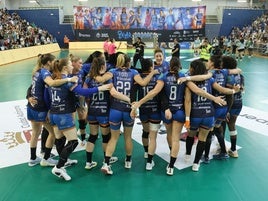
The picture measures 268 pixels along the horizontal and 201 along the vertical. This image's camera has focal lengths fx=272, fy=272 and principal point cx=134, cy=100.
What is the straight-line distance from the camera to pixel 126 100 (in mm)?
4008

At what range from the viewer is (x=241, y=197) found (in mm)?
3695

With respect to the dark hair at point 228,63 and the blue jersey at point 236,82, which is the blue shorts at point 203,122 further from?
the dark hair at point 228,63

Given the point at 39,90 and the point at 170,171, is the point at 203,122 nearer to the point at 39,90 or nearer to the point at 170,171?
the point at 170,171

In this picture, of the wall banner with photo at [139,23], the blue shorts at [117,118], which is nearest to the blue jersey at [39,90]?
the blue shorts at [117,118]

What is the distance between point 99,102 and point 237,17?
104 ft

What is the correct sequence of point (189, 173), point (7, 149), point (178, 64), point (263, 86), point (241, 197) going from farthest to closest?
point (263, 86) < point (7, 149) < point (189, 173) < point (178, 64) < point (241, 197)

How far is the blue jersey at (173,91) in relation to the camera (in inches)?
158

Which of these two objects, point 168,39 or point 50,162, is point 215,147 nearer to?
point 50,162

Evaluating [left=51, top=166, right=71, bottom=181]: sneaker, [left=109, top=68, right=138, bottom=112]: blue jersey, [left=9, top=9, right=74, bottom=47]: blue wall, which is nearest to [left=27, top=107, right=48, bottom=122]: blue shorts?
[left=51, top=166, right=71, bottom=181]: sneaker

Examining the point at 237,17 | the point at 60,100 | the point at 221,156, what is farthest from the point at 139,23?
the point at 60,100

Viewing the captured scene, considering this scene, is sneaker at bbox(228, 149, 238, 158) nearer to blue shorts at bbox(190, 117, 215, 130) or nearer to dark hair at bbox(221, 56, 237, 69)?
blue shorts at bbox(190, 117, 215, 130)

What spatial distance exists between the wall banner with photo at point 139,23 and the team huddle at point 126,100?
89.3 feet

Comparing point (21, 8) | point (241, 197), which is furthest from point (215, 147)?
point (21, 8)

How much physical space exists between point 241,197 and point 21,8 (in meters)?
33.9
